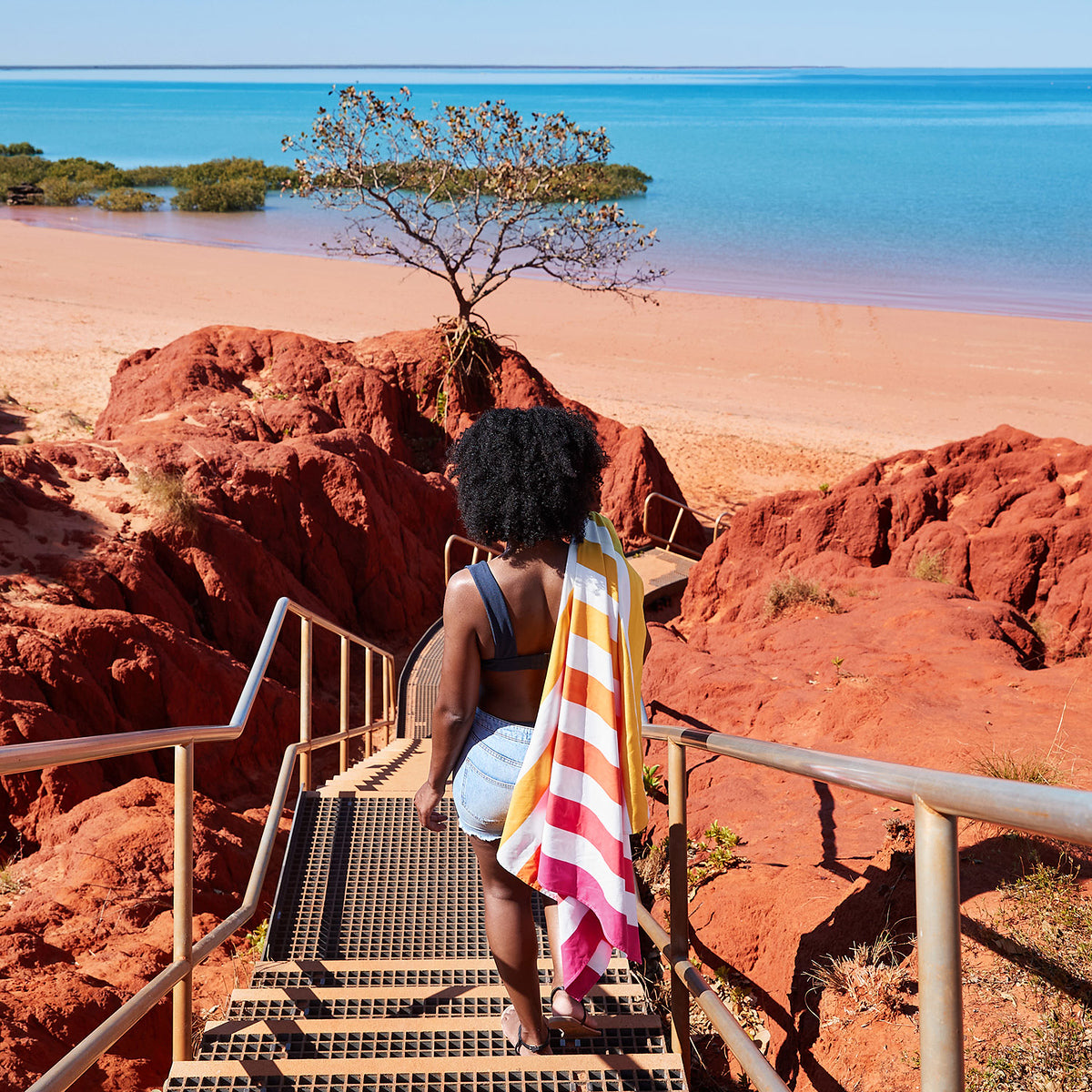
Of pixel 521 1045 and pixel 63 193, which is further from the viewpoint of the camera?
pixel 63 193

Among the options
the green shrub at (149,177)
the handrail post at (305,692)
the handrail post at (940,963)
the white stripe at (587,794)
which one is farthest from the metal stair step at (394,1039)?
the green shrub at (149,177)

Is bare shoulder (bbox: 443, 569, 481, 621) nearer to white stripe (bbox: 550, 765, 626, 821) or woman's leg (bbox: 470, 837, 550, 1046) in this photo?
white stripe (bbox: 550, 765, 626, 821)

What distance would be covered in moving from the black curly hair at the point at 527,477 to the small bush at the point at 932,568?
749 cm

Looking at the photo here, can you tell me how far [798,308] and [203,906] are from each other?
3448cm

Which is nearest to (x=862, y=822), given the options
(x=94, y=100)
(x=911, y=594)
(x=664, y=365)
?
(x=911, y=594)

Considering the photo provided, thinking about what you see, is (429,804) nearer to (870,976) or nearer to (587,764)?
(587,764)

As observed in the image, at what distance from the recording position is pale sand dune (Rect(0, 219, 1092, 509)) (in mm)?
21016

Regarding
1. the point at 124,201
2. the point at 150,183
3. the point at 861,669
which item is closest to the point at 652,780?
the point at 861,669

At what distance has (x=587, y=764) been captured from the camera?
8.63 ft

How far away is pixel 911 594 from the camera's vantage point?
27.5 feet

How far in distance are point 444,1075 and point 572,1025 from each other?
406mm

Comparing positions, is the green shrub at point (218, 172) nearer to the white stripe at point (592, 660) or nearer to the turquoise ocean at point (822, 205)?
the turquoise ocean at point (822, 205)

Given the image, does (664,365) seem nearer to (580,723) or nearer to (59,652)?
(59,652)

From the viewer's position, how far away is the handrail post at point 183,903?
285 cm
